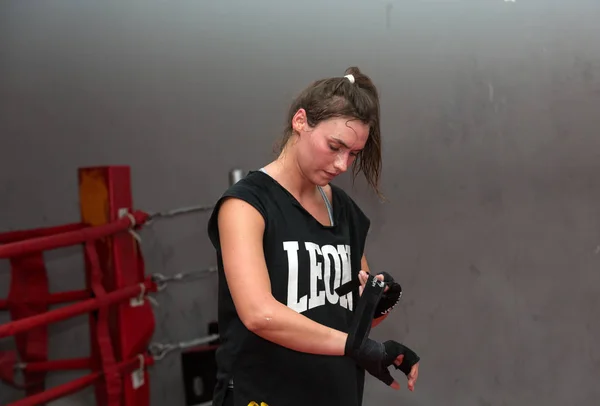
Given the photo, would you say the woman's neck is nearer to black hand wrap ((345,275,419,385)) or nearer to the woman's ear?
the woman's ear

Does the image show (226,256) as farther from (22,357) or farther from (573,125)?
(573,125)

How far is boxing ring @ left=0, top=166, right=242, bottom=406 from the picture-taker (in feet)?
5.88

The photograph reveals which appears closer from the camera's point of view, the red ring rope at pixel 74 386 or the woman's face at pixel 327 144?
the woman's face at pixel 327 144

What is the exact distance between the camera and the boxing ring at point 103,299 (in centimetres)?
179

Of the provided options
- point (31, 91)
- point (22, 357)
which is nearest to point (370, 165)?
point (22, 357)

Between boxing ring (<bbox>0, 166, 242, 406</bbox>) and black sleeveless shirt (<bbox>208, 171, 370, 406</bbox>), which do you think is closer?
black sleeveless shirt (<bbox>208, 171, 370, 406</bbox>)

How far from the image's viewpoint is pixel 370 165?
1.31m

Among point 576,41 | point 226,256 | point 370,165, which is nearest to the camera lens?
point 226,256

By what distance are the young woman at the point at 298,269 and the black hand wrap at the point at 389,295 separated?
2.8 inches

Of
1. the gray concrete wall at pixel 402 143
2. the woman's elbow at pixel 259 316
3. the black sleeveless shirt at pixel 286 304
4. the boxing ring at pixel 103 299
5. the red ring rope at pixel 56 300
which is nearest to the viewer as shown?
the woman's elbow at pixel 259 316

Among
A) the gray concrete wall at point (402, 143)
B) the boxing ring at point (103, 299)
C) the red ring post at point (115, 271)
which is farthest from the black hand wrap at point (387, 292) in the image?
the gray concrete wall at point (402, 143)

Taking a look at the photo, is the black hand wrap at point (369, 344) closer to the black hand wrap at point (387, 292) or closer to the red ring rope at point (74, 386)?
the black hand wrap at point (387, 292)

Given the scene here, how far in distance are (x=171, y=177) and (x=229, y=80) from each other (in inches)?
17.8

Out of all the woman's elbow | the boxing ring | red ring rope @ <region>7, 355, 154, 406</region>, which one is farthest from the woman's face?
red ring rope @ <region>7, 355, 154, 406</region>
